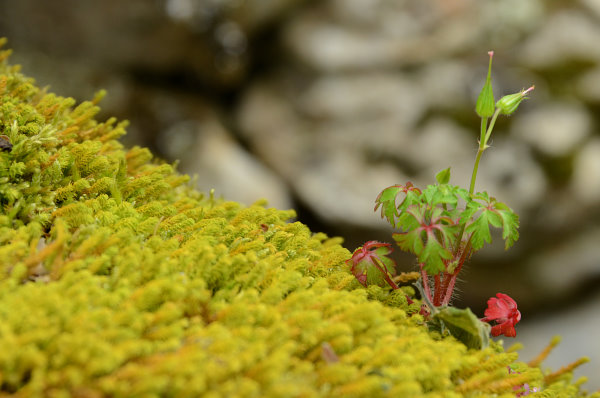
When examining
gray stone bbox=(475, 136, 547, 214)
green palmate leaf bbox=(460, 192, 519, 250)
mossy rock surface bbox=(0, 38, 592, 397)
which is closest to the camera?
mossy rock surface bbox=(0, 38, 592, 397)

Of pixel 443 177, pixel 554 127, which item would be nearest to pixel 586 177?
pixel 554 127

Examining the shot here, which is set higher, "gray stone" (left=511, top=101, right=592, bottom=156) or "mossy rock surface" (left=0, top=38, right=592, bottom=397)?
"gray stone" (left=511, top=101, right=592, bottom=156)

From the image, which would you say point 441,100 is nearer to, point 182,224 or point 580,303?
point 580,303

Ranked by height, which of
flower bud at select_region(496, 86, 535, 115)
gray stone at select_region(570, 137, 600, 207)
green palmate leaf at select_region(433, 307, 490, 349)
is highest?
gray stone at select_region(570, 137, 600, 207)

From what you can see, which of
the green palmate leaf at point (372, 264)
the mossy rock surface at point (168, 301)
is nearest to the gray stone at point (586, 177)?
the mossy rock surface at point (168, 301)

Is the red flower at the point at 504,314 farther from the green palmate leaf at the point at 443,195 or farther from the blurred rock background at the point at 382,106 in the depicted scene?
the blurred rock background at the point at 382,106

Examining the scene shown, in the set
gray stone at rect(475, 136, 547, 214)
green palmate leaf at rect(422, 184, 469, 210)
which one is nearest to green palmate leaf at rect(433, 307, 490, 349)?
green palmate leaf at rect(422, 184, 469, 210)

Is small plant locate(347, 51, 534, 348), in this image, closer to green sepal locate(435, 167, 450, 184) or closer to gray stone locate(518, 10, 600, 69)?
green sepal locate(435, 167, 450, 184)
